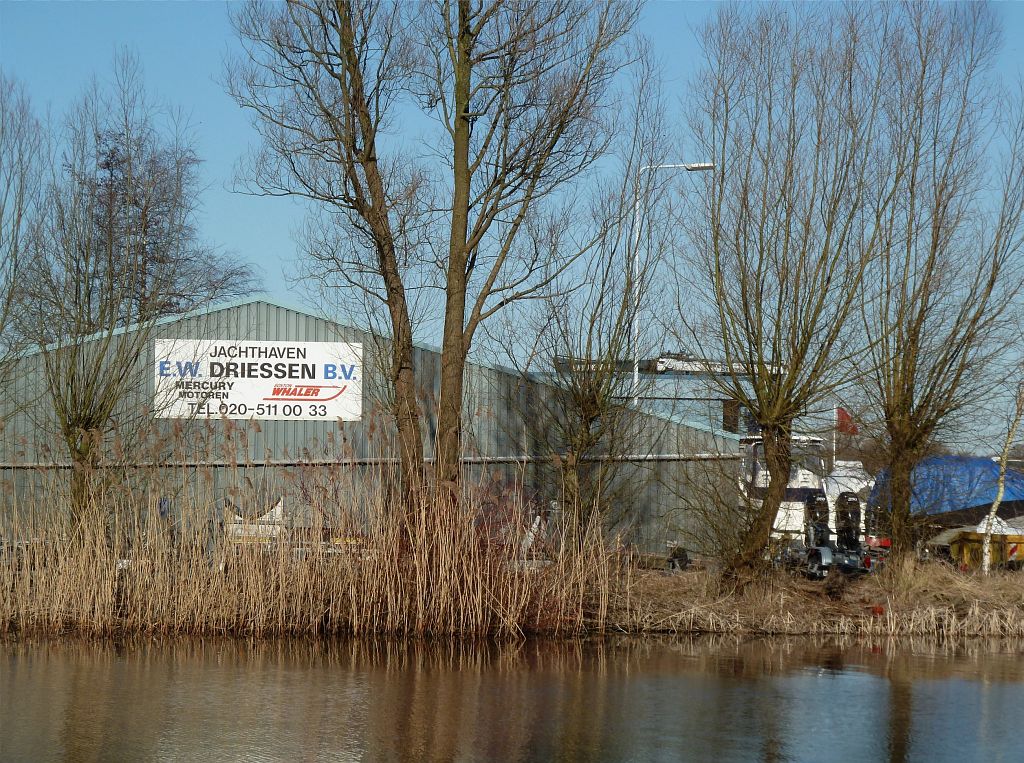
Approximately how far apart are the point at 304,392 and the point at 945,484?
13295mm

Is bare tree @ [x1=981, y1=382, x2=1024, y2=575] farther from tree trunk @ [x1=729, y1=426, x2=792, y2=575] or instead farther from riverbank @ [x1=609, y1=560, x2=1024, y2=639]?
tree trunk @ [x1=729, y1=426, x2=792, y2=575]

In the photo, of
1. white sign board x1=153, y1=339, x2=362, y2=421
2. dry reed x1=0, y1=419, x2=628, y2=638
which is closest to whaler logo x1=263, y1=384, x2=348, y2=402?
white sign board x1=153, y1=339, x2=362, y2=421

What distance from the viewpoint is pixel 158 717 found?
7.93m

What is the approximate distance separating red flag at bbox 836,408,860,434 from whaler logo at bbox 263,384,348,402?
11.8 metres

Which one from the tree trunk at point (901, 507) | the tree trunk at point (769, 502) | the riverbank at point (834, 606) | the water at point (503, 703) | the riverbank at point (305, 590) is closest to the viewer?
the water at point (503, 703)

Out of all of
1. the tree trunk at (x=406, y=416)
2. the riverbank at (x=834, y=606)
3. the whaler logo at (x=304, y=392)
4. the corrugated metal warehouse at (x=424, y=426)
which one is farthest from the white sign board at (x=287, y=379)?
the riverbank at (x=834, y=606)

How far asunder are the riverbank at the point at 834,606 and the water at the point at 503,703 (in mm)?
1220

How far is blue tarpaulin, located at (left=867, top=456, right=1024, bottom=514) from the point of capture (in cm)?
1644

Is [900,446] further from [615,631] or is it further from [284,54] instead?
[284,54]

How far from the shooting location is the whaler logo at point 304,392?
78.8 ft

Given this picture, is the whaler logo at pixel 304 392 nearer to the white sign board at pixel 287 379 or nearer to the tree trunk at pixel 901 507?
the white sign board at pixel 287 379

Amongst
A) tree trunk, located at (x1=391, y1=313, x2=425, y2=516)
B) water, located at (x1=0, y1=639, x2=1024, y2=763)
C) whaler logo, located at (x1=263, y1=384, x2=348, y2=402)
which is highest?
whaler logo, located at (x1=263, y1=384, x2=348, y2=402)

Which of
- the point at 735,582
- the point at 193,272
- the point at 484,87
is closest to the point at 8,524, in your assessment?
the point at 484,87

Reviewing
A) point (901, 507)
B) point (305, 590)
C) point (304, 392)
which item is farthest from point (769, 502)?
point (304, 392)
